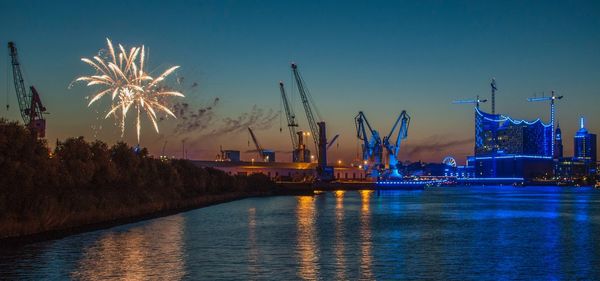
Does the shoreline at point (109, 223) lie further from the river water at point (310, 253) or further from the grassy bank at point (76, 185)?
the river water at point (310, 253)

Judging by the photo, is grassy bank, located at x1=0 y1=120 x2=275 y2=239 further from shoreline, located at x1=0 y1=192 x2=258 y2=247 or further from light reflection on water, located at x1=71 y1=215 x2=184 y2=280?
light reflection on water, located at x1=71 y1=215 x2=184 y2=280

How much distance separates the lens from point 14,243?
3316 centimetres

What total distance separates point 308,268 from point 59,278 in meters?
9.10

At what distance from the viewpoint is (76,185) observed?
1935 inches

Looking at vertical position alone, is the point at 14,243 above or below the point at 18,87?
below

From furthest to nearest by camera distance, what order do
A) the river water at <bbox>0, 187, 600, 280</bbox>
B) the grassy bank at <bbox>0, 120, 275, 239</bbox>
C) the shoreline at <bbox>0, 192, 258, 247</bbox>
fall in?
the grassy bank at <bbox>0, 120, 275, 239</bbox> → the shoreline at <bbox>0, 192, 258, 247</bbox> → the river water at <bbox>0, 187, 600, 280</bbox>

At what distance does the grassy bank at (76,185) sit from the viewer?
3769 cm

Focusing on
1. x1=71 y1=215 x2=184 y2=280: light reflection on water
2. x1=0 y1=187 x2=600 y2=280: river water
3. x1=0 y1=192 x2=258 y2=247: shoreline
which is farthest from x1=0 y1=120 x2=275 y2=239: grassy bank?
x1=71 y1=215 x2=184 y2=280: light reflection on water

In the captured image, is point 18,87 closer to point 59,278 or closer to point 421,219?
point 421,219

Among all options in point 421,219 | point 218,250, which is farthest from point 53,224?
point 421,219

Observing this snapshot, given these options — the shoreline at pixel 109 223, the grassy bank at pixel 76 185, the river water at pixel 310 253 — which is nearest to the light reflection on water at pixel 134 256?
the river water at pixel 310 253

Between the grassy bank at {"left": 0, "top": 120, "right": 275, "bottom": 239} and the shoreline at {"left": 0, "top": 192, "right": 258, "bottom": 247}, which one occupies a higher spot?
the grassy bank at {"left": 0, "top": 120, "right": 275, "bottom": 239}

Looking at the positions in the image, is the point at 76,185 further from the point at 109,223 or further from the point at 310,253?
the point at 310,253

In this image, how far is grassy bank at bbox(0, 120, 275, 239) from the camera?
3769 cm
